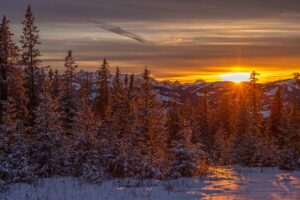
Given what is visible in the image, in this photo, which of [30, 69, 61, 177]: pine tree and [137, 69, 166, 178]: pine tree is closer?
[137, 69, 166, 178]: pine tree

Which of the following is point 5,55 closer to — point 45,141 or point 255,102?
point 45,141

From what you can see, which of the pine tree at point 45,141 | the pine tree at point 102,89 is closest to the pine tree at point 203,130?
the pine tree at point 102,89

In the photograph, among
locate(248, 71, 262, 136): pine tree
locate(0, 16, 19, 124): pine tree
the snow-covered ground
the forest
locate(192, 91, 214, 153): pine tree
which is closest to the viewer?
the snow-covered ground

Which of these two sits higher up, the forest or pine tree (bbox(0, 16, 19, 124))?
pine tree (bbox(0, 16, 19, 124))

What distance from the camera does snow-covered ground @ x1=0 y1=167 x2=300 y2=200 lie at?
551 inches

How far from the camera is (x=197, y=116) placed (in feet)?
218

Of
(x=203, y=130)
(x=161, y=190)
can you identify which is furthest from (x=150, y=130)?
(x=203, y=130)

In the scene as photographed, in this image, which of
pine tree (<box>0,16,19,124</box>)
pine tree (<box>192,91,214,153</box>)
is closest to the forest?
pine tree (<box>0,16,19,124</box>)

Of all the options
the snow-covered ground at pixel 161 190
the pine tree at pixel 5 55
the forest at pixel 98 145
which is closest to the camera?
the snow-covered ground at pixel 161 190

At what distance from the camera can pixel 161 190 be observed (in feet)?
50.7

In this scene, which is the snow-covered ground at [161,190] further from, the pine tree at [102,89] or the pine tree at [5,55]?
the pine tree at [102,89]

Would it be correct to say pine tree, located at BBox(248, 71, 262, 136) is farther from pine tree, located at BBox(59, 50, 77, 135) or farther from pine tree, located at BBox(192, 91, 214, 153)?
pine tree, located at BBox(59, 50, 77, 135)

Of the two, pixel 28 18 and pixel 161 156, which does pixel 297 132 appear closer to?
pixel 161 156

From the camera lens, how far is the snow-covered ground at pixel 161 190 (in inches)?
551
